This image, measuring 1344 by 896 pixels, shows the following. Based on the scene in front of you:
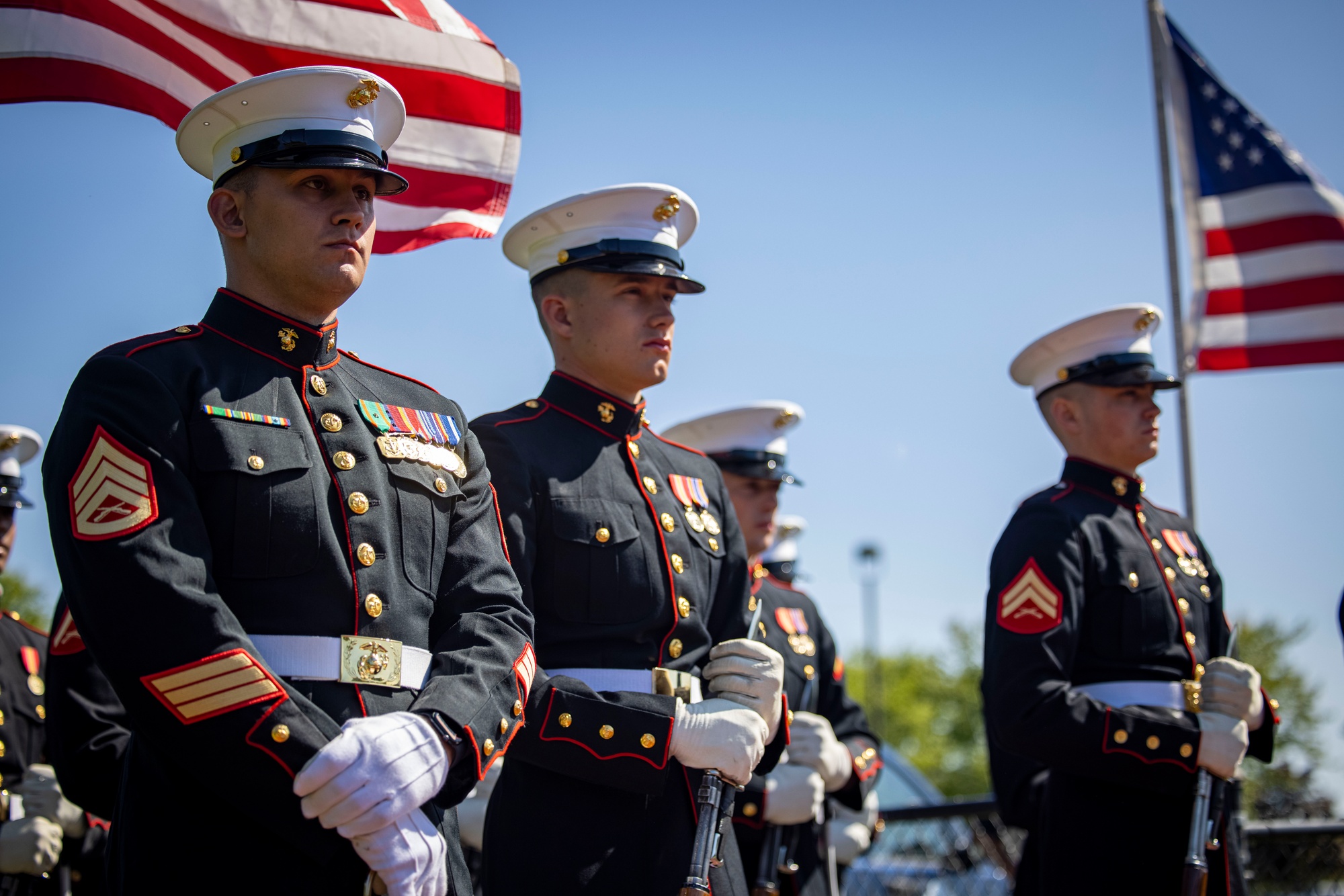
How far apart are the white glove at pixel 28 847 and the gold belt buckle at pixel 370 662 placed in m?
3.18

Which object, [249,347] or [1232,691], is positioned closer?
[249,347]

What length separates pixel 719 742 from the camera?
11.0ft

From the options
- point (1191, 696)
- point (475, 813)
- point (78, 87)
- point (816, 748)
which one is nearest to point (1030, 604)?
point (1191, 696)

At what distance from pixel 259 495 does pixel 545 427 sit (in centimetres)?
149

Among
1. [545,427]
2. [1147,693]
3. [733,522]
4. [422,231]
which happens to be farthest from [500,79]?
[1147,693]

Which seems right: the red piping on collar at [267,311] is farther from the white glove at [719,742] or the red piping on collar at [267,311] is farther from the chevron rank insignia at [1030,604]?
the chevron rank insignia at [1030,604]

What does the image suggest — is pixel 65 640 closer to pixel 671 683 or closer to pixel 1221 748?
pixel 671 683

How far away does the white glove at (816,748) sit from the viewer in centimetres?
559

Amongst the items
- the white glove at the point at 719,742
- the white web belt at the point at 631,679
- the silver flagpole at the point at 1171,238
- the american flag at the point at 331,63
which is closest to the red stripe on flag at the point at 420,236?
the american flag at the point at 331,63

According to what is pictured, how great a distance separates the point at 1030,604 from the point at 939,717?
49.5 m

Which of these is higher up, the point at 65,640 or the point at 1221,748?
the point at 65,640

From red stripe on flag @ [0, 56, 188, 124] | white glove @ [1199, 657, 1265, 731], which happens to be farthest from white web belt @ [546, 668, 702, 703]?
red stripe on flag @ [0, 56, 188, 124]

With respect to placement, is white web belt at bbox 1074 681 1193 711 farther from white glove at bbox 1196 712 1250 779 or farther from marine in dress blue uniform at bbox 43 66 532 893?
marine in dress blue uniform at bbox 43 66 532 893

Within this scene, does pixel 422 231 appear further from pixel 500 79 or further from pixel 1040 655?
pixel 1040 655
